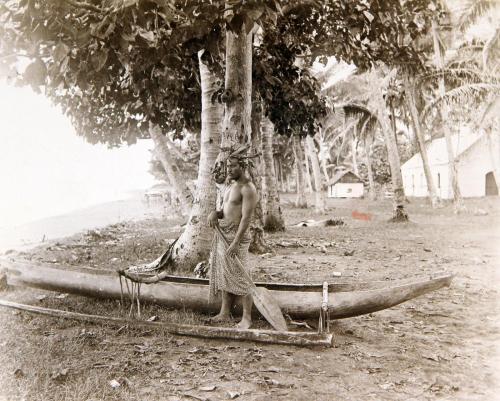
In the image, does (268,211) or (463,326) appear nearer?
(463,326)

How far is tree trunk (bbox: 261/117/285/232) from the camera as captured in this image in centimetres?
1328

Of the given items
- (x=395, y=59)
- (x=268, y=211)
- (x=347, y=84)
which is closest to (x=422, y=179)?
(x=347, y=84)

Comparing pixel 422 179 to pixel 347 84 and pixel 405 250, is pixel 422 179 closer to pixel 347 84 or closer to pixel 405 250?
pixel 347 84

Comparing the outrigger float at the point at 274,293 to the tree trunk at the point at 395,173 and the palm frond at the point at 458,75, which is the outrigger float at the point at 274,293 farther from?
the palm frond at the point at 458,75

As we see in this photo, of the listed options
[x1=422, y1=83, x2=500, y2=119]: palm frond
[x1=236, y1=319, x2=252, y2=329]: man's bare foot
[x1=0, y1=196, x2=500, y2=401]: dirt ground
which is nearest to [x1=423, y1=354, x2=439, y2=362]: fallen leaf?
[x1=0, y1=196, x2=500, y2=401]: dirt ground

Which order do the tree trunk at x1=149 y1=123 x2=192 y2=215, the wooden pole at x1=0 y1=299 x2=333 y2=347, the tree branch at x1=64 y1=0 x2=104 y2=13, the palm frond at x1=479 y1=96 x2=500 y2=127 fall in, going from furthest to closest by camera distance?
the palm frond at x1=479 y1=96 x2=500 y2=127
the tree trunk at x1=149 y1=123 x2=192 y2=215
the wooden pole at x1=0 y1=299 x2=333 y2=347
the tree branch at x1=64 y1=0 x2=104 y2=13

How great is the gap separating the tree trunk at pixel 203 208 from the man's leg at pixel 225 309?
94.7 inches

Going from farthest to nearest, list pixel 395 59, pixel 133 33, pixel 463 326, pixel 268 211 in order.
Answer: pixel 268 211, pixel 395 59, pixel 463 326, pixel 133 33

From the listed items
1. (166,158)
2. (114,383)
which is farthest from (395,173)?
(114,383)

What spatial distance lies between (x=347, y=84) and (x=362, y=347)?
24366 millimetres

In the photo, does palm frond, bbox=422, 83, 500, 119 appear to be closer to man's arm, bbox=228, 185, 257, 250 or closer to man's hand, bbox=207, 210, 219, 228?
man's arm, bbox=228, 185, 257, 250

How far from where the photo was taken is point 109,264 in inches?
355

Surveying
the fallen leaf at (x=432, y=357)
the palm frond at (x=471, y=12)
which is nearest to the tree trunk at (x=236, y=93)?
the fallen leaf at (x=432, y=357)

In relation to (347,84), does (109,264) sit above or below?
below
